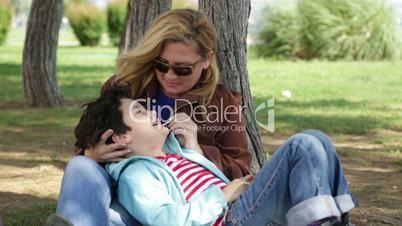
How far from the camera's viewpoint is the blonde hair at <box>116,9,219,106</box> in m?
3.60

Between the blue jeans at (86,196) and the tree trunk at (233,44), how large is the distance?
1.47 metres

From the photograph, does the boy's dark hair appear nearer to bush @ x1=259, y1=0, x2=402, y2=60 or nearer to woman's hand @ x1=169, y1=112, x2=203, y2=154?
woman's hand @ x1=169, y1=112, x2=203, y2=154

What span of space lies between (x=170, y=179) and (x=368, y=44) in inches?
505

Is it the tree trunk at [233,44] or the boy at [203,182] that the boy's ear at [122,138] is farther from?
the tree trunk at [233,44]

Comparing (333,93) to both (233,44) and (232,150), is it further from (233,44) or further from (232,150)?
(232,150)

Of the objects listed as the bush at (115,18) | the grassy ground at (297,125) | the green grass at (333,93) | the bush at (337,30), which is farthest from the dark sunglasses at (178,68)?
the bush at (115,18)

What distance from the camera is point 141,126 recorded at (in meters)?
3.24

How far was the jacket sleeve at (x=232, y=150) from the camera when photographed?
3.56 metres

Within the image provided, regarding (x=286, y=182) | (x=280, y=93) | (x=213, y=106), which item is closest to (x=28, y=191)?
(x=213, y=106)

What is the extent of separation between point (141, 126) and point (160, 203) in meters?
0.40

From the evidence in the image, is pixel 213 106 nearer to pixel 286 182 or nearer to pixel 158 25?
pixel 158 25

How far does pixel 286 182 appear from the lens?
120 inches

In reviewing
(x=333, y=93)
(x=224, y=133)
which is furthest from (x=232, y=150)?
(x=333, y=93)

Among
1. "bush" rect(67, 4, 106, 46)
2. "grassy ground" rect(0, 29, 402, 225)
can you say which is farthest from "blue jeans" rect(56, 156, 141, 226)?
"bush" rect(67, 4, 106, 46)
